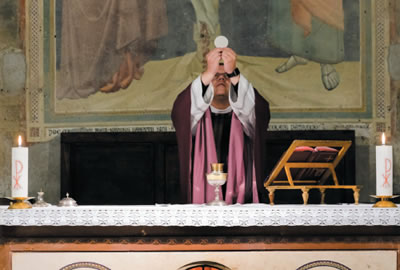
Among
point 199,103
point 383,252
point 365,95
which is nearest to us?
point 383,252

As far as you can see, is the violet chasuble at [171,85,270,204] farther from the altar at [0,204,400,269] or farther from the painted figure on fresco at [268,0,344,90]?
the painted figure on fresco at [268,0,344,90]

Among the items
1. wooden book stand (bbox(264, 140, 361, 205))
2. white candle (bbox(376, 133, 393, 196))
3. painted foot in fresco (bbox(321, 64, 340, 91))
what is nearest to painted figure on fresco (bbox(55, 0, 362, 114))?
painted foot in fresco (bbox(321, 64, 340, 91))

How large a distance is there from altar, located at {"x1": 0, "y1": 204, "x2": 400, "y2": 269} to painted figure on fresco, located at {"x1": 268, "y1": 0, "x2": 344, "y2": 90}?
3.58m

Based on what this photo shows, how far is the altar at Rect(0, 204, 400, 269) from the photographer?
4184 mm

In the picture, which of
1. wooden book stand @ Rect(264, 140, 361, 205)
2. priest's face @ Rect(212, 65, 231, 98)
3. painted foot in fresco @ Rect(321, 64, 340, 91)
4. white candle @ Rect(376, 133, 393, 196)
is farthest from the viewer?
painted foot in fresco @ Rect(321, 64, 340, 91)

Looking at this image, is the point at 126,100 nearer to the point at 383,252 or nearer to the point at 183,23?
the point at 183,23

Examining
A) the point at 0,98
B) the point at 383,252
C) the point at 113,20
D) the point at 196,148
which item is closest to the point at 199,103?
the point at 196,148

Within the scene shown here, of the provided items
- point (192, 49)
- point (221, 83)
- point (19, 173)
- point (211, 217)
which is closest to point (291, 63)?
point (192, 49)

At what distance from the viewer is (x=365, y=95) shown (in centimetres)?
747

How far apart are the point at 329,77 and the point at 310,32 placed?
0.59 meters

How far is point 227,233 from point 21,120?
433 centimetres

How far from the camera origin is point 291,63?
7.60 m

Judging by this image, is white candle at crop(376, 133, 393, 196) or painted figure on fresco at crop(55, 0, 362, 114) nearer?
white candle at crop(376, 133, 393, 196)

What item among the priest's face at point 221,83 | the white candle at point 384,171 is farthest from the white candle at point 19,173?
the white candle at point 384,171
